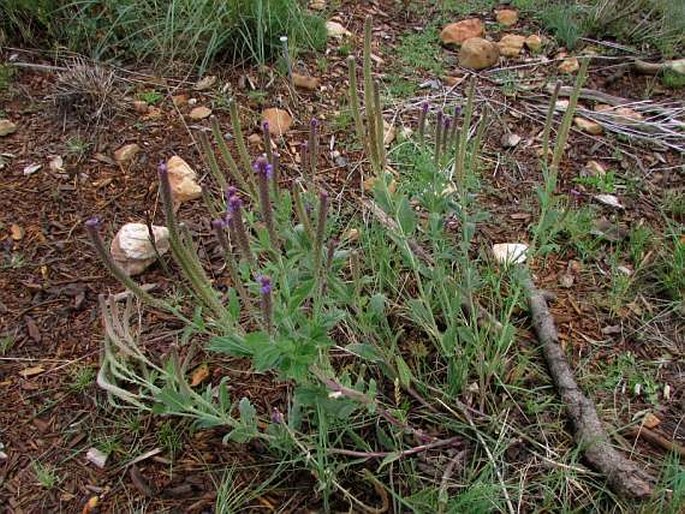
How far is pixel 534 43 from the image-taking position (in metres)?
3.37

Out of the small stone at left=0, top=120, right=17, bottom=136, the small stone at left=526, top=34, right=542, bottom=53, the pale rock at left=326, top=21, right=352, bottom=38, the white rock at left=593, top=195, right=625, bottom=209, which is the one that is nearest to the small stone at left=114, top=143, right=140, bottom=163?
the small stone at left=0, top=120, right=17, bottom=136

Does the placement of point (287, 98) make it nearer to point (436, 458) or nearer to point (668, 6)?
point (436, 458)

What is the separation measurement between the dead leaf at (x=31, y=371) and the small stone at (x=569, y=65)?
8.79ft

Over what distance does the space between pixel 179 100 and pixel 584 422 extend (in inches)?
85.6

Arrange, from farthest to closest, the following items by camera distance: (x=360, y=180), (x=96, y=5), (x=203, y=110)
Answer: (x=96, y=5)
(x=203, y=110)
(x=360, y=180)

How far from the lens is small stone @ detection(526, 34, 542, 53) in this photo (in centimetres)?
336

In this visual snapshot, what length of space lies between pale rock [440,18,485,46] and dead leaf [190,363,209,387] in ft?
7.53

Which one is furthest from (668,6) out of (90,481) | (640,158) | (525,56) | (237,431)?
(90,481)

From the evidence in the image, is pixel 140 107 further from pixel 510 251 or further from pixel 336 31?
pixel 510 251

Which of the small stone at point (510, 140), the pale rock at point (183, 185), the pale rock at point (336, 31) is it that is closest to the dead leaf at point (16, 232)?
the pale rock at point (183, 185)

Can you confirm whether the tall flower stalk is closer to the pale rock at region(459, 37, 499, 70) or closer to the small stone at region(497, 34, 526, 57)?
the pale rock at region(459, 37, 499, 70)

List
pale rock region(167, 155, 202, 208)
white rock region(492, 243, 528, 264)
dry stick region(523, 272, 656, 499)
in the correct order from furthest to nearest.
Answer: pale rock region(167, 155, 202, 208) < white rock region(492, 243, 528, 264) < dry stick region(523, 272, 656, 499)

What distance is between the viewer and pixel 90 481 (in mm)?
1699

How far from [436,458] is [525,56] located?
2373 mm
